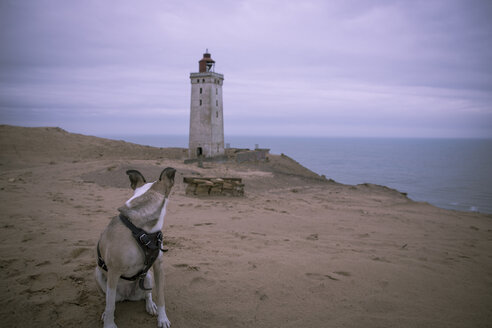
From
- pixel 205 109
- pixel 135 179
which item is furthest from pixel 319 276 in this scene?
pixel 205 109

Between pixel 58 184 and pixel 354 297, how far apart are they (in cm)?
1160

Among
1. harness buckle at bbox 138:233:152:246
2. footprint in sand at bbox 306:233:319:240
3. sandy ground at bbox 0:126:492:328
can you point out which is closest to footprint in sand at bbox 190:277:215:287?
sandy ground at bbox 0:126:492:328

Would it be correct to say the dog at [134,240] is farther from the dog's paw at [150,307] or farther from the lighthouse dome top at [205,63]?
the lighthouse dome top at [205,63]

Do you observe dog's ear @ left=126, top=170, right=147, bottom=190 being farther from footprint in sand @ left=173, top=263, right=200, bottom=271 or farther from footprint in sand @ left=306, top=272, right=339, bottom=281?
footprint in sand @ left=306, top=272, right=339, bottom=281

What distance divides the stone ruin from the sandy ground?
72.6 inches

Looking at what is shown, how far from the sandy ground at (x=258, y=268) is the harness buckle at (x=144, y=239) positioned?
0.93m

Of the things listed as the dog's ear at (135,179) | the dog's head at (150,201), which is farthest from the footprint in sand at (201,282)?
the dog's ear at (135,179)

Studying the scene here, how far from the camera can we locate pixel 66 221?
237 inches

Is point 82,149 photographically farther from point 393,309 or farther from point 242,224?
point 393,309

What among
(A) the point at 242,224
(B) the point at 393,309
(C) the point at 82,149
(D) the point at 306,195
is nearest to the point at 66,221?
(A) the point at 242,224

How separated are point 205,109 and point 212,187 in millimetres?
16452

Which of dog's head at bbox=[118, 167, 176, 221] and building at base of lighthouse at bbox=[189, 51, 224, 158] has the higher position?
building at base of lighthouse at bbox=[189, 51, 224, 158]

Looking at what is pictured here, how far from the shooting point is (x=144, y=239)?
102 inches

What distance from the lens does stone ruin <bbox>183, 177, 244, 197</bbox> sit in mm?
11000
